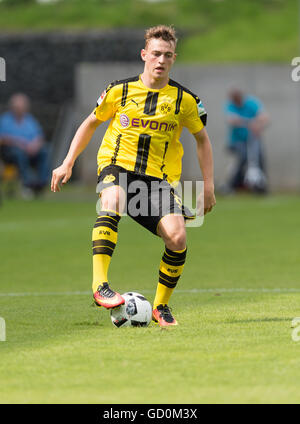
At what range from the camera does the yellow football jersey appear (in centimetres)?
695

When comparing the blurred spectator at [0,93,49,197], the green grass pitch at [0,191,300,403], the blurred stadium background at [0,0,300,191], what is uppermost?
the blurred stadium background at [0,0,300,191]

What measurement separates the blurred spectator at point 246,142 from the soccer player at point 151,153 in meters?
A: 15.7

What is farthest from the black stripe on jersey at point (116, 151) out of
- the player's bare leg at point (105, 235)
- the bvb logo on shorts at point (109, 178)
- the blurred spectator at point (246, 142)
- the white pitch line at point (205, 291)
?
the blurred spectator at point (246, 142)

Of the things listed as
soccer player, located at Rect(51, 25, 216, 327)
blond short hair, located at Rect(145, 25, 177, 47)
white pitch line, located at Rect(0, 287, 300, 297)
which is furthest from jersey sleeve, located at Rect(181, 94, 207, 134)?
white pitch line, located at Rect(0, 287, 300, 297)

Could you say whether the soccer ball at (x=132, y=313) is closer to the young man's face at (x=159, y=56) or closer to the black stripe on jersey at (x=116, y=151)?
the black stripe on jersey at (x=116, y=151)

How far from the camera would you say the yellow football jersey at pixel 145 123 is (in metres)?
6.95

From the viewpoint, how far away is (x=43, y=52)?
105 feet

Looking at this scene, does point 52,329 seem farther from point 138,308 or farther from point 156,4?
point 156,4

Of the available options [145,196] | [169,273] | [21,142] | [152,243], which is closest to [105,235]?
[145,196]

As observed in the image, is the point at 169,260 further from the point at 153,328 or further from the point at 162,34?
the point at 162,34

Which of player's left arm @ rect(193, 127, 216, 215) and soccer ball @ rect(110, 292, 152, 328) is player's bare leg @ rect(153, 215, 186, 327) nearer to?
soccer ball @ rect(110, 292, 152, 328)

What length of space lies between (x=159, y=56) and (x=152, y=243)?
7.04m

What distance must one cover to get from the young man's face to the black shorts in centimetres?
69

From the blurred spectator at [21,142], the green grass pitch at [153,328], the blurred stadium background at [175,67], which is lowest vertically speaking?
the green grass pitch at [153,328]
